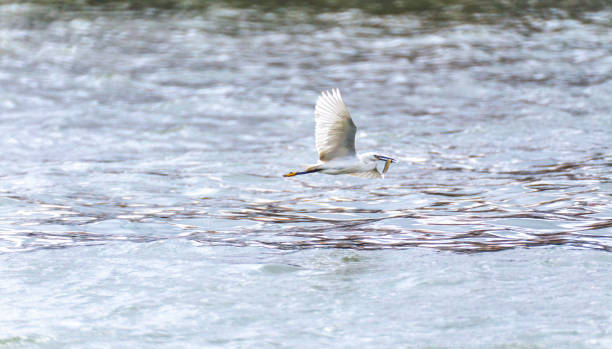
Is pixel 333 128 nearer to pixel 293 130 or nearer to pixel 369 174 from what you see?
pixel 369 174

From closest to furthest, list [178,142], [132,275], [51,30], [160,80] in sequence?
[132,275] → [178,142] → [160,80] → [51,30]

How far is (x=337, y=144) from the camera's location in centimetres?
995

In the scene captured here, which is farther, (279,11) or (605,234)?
(279,11)

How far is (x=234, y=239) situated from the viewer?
10.3m

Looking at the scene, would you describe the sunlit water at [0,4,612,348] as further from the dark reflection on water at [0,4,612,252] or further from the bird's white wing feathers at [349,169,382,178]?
the bird's white wing feathers at [349,169,382,178]

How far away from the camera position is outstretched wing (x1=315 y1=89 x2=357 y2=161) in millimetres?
9617

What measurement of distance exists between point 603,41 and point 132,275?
53.4 ft

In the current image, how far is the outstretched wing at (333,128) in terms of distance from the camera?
9617 millimetres

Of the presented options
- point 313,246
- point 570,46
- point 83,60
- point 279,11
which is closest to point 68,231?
point 313,246

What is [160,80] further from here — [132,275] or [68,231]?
[132,275]

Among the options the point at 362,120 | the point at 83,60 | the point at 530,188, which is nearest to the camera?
the point at 530,188

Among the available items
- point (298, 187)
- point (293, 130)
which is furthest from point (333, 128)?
point (293, 130)

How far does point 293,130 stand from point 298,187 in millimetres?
3743

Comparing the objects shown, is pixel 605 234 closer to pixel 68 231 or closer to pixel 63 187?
pixel 68 231
